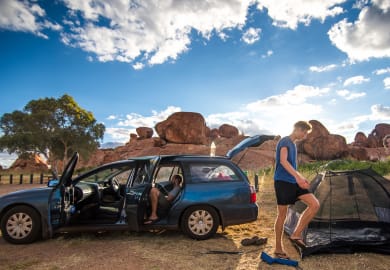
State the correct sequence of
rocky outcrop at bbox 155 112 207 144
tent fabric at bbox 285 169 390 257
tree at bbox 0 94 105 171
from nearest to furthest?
tent fabric at bbox 285 169 390 257
tree at bbox 0 94 105 171
rocky outcrop at bbox 155 112 207 144

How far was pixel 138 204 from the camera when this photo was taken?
531 centimetres

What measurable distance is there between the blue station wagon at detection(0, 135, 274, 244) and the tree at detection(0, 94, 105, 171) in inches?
1045

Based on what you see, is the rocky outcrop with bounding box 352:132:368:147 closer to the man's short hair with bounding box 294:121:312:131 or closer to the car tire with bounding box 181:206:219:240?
the car tire with bounding box 181:206:219:240

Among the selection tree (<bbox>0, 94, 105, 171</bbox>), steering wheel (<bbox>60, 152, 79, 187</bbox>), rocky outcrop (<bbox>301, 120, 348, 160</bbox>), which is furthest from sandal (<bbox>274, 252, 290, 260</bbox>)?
rocky outcrop (<bbox>301, 120, 348, 160</bbox>)

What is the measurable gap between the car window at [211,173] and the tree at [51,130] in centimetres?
2765

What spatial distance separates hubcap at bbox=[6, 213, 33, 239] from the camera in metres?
5.25

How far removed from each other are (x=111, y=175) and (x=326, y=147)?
43.0m

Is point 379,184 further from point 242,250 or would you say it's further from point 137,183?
point 137,183

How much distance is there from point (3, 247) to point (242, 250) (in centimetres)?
396

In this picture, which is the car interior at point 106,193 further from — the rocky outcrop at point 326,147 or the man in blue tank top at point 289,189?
the rocky outcrop at point 326,147

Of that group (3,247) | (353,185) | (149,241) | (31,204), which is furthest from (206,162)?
(3,247)

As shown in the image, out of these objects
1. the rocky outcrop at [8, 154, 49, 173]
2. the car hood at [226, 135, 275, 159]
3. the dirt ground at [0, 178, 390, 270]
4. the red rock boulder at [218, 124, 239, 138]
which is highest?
the red rock boulder at [218, 124, 239, 138]

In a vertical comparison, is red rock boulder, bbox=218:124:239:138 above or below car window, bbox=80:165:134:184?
above

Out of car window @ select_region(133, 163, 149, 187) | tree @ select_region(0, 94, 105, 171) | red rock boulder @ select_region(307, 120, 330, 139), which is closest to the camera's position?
car window @ select_region(133, 163, 149, 187)
